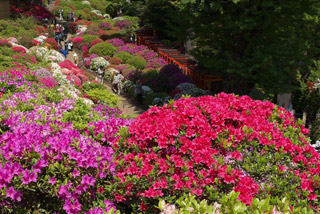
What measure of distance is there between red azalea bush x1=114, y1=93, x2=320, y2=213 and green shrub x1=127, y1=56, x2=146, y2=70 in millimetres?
18051

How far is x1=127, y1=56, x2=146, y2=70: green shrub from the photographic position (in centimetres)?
2306

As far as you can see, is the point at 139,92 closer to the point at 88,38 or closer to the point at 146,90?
the point at 146,90

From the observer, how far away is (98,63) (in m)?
23.3

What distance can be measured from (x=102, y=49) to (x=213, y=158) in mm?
23151

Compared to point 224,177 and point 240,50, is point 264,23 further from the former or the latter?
point 224,177

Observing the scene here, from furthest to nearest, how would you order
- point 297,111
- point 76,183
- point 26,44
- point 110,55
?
point 110,55 < point 26,44 < point 297,111 < point 76,183

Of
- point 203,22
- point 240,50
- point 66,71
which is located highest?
point 203,22

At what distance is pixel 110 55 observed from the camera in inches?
1042

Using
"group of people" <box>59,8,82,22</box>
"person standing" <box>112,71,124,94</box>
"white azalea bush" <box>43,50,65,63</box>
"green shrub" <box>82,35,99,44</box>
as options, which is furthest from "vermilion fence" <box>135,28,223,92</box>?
"group of people" <box>59,8,82,22</box>

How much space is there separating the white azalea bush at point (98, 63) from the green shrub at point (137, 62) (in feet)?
6.33

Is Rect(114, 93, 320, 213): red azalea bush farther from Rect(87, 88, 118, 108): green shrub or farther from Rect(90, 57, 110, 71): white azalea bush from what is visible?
Rect(90, 57, 110, 71): white azalea bush

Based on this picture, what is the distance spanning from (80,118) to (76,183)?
2695 millimetres

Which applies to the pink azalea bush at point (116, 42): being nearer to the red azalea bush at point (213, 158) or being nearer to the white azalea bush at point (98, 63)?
the white azalea bush at point (98, 63)

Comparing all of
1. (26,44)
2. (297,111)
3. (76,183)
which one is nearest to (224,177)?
(76,183)
